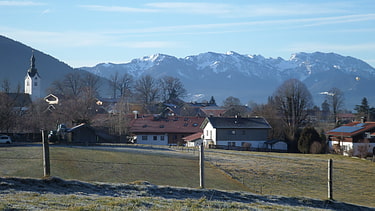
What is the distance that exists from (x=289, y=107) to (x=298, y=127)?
532 cm

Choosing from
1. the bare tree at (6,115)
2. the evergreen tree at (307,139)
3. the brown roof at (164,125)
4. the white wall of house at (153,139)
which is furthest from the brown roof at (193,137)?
the bare tree at (6,115)

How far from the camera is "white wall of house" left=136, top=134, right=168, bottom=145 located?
7256 cm

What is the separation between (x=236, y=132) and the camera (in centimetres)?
6775

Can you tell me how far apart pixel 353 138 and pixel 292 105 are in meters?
19.1

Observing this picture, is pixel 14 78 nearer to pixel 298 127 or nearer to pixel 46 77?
pixel 46 77

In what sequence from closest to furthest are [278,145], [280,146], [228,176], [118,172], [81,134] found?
[118,172], [228,176], [81,134], [280,146], [278,145]

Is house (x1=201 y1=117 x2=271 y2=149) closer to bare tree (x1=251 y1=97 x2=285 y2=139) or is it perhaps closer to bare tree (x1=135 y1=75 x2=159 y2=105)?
bare tree (x1=251 y1=97 x2=285 y2=139)

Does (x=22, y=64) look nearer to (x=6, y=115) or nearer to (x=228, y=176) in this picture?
(x=6, y=115)

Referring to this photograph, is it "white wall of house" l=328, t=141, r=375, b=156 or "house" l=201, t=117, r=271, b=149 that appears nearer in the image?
"white wall of house" l=328, t=141, r=375, b=156

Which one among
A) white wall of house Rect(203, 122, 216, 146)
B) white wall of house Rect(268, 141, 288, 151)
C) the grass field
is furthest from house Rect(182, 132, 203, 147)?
the grass field

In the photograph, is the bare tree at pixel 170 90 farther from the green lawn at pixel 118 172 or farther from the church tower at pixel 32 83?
the green lawn at pixel 118 172

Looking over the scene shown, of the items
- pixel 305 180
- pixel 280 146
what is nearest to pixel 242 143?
pixel 280 146

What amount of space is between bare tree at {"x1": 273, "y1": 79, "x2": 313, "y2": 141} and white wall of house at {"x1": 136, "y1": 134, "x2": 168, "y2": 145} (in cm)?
1820

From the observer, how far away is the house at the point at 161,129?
72562 mm
